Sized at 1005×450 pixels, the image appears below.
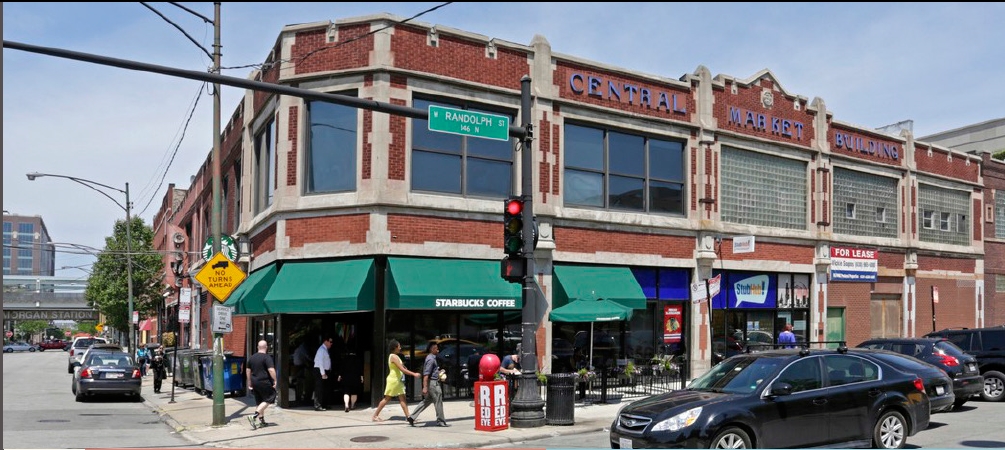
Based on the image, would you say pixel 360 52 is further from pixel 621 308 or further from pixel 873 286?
pixel 873 286

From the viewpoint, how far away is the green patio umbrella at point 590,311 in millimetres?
20016

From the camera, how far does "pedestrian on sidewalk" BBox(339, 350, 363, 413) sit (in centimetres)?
1906

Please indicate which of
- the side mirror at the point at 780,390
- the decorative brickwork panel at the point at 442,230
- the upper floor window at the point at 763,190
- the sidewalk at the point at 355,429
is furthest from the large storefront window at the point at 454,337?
the side mirror at the point at 780,390

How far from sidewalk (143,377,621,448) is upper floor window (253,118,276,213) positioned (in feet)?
17.8

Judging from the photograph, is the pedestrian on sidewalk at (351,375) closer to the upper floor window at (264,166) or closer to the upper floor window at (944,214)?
the upper floor window at (264,166)

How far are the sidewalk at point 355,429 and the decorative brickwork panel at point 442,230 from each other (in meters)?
3.73

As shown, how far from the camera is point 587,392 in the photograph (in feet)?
67.2

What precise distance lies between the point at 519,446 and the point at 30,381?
2848cm

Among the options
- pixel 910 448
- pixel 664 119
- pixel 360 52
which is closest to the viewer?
pixel 910 448

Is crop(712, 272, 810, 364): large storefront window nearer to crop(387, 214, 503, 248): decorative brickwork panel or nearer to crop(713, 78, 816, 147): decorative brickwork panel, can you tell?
crop(713, 78, 816, 147): decorative brickwork panel

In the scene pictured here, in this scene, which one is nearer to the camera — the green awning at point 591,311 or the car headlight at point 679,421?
the car headlight at point 679,421

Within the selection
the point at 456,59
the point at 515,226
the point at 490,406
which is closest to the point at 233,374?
the point at 456,59

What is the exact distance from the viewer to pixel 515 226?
50.3 ft

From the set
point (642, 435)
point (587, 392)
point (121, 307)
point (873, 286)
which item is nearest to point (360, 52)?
point (587, 392)
